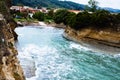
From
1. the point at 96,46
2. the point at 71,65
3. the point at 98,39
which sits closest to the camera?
the point at 71,65

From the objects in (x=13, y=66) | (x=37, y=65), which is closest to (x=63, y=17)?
(x=37, y=65)

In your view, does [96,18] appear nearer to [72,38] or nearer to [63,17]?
[72,38]

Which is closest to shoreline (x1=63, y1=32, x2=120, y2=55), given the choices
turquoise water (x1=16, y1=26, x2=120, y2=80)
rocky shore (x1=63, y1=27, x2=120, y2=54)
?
rocky shore (x1=63, y1=27, x2=120, y2=54)

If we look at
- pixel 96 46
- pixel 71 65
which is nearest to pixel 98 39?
pixel 96 46

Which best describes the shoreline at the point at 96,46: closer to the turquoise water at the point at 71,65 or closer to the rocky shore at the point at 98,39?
the rocky shore at the point at 98,39

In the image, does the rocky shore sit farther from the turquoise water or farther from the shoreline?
the turquoise water

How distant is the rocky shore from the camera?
58.7 meters

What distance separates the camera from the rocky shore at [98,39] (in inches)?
2309

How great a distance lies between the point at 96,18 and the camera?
67.2 m

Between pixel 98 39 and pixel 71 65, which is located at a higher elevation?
pixel 71 65

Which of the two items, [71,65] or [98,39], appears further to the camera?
[98,39]

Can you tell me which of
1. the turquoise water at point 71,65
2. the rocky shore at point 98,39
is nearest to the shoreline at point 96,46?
the rocky shore at point 98,39

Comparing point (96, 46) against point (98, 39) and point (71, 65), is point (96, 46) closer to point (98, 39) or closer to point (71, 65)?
point (98, 39)

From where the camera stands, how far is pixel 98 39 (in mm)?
65062
